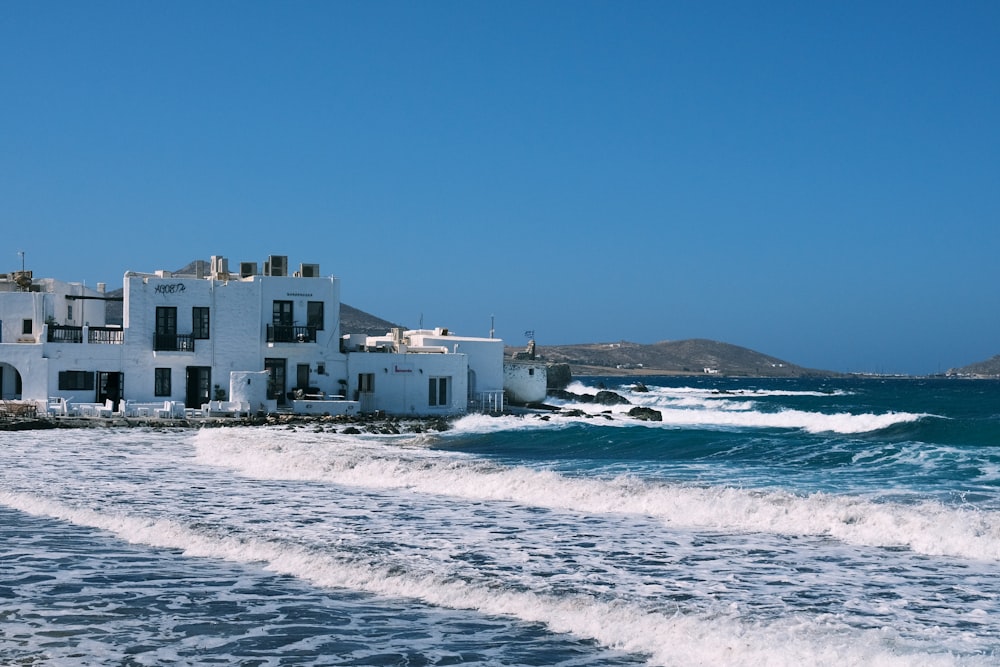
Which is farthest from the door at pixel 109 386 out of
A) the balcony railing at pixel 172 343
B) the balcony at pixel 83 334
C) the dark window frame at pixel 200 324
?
the dark window frame at pixel 200 324

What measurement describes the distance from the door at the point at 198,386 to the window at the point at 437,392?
8.27 meters

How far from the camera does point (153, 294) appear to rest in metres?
38.7

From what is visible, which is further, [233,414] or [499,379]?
[499,379]

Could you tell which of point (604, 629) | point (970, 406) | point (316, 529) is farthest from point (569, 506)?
point (970, 406)

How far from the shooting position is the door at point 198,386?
39.2 metres

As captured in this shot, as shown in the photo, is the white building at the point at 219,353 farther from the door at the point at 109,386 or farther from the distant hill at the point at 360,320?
the distant hill at the point at 360,320

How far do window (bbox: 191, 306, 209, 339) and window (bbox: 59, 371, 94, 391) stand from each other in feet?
13.3

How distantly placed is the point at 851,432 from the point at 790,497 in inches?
869

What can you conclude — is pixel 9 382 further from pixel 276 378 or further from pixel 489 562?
pixel 489 562

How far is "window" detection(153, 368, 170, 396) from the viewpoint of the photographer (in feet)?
127

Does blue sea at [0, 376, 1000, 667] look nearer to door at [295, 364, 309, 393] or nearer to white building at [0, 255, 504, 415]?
white building at [0, 255, 504, 415]

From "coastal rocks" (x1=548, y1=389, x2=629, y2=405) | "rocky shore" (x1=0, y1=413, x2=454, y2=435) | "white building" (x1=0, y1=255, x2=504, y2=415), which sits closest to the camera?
"rocky shore" (x1=0, y1=413, x2=454, y2=435)

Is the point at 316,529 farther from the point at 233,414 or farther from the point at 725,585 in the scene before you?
the point at 233,414

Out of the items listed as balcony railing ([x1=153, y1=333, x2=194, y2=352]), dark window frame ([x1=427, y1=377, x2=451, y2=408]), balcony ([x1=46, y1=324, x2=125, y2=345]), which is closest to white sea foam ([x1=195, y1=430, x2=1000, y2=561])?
balcony railing ([x1=153, y1=333, x2=194, y2=352])
